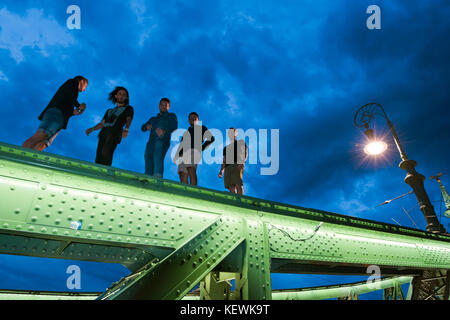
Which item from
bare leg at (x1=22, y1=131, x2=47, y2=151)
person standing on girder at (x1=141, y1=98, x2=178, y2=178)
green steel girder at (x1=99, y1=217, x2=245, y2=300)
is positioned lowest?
green steel girder at (x1=99, y1=217, x2=245, y2=300)

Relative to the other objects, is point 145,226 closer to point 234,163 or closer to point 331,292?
point 234,163

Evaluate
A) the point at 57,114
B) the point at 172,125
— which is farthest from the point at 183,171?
the point at 57,114

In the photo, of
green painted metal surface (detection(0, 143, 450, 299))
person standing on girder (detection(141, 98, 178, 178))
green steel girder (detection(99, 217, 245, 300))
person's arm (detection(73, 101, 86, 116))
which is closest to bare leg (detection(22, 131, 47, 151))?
person's arm (detection(73, 101, 86, 116))

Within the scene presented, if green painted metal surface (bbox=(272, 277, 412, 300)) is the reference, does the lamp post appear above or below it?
above

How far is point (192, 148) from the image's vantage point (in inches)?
222

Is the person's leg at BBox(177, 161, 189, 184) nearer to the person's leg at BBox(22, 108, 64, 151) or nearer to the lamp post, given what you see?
the person's leg at BBox(22, 108, 64, 151)

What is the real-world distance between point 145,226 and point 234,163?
11.3 ft

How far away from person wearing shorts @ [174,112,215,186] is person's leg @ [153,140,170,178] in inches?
26.0

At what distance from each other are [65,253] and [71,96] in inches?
112

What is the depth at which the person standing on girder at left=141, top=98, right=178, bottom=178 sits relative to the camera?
480 centimetres

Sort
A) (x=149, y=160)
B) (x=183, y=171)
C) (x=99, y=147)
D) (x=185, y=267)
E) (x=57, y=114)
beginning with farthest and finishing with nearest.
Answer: (x=183, y=171)
(x=149, y=160)
(x=99, y=147)
(x=57, y=114)
(x=185, y=267)
